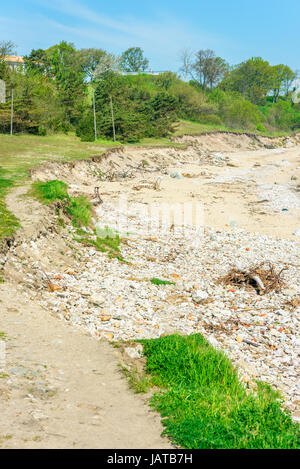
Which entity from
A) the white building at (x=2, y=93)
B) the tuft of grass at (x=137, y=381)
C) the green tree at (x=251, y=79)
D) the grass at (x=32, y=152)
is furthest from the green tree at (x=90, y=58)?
the tuft of grass at (x=137, y=381)

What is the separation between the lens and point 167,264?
47.6ft

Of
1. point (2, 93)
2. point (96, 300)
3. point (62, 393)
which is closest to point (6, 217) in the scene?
point (96, 300)

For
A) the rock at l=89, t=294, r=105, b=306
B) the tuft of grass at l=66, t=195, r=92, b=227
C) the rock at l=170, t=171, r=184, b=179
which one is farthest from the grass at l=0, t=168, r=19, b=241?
the rock at l=170, t=171, r=184, b=179

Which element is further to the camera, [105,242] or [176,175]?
[176,175]

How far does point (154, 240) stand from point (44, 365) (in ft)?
37.8

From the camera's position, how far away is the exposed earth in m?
5.10

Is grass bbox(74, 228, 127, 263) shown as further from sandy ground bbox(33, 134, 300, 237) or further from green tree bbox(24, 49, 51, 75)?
green tree bbox(24, 49, 51, 75)

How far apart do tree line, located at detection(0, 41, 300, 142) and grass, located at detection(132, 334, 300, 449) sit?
38.2m

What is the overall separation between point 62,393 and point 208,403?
202 centimetres

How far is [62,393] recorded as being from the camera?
5.66 m

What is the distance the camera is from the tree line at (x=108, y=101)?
1753 inches

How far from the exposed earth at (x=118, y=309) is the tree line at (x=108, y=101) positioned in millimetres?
23104

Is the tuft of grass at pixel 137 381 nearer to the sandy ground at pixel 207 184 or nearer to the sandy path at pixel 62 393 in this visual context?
the sandy path at pixel 62 393

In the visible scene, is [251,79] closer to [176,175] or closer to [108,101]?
[108,101]
